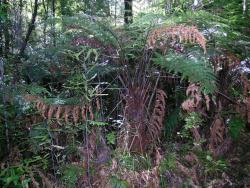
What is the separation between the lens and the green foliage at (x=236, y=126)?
11.0ft

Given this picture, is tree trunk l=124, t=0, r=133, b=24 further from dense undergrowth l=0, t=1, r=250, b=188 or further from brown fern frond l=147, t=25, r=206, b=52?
brown fern frond l=147, t=25, r=206, b=52

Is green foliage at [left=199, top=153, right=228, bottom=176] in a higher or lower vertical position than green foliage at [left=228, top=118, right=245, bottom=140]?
lower

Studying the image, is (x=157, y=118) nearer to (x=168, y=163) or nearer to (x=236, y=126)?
(x=168, y=163)

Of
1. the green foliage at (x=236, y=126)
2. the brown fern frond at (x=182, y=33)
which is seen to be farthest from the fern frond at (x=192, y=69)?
the green foliage at (x=236, y=126)

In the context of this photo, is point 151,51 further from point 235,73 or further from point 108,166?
point 108,166

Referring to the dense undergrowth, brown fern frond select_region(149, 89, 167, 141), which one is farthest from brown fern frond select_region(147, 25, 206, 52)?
brown fern frond select_region(149, 89, 167, 141)

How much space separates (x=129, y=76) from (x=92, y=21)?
71cm

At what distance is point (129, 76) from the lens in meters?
3.36

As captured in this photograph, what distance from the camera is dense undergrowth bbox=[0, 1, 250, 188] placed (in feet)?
9.55

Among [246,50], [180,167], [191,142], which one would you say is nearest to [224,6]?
[246,50]

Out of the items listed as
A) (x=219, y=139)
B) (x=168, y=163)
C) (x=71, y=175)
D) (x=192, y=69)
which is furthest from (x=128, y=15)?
(x=71, y=175)

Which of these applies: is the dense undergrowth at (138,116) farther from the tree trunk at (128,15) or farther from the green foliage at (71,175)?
the tree trunk at (128,15)

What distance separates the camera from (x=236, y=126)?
11.1 feet

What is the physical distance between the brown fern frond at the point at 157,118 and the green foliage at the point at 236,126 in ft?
2.20
